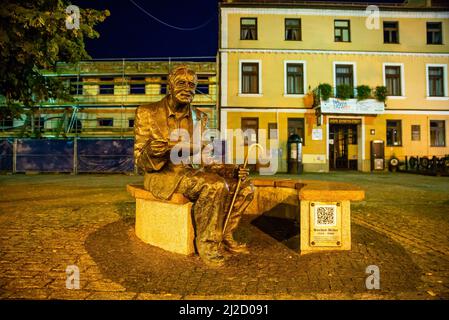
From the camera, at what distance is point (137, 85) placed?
78.3 ft

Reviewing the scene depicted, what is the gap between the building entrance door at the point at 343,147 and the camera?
838 inches

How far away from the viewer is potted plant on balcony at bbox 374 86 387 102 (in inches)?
789

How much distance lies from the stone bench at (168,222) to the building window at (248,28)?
1967 cm

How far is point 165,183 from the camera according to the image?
123 inches

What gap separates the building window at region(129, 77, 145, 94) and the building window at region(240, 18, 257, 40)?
8113mm

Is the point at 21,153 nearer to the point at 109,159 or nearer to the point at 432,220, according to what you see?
the point at 109,159

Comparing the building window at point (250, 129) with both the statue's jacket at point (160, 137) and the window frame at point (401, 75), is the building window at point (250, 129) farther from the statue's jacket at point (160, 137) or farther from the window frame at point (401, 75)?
the statue's jacket at point (160, 137)

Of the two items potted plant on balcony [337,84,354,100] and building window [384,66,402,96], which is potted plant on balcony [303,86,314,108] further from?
building window [384,66,402,96]

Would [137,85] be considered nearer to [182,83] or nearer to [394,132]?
[394,132]

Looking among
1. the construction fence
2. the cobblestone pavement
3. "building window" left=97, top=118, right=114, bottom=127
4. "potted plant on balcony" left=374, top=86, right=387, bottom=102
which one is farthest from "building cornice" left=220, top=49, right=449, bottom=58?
the cobblestone pavement

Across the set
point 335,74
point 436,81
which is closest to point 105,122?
point 335,74

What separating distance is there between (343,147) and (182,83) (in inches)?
805

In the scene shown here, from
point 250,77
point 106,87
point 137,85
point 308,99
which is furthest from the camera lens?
point 137,85

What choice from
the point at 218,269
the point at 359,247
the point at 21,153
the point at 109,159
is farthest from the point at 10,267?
the point at 21,153
